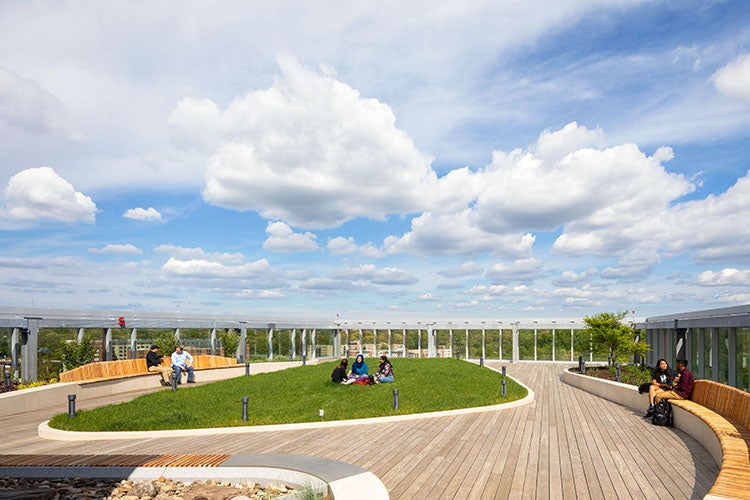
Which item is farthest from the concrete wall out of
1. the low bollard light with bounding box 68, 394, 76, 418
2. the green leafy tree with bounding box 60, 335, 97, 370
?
the green leafy tree with bounding box 60, 335, 97, 370

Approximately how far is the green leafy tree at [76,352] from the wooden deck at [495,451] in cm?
617

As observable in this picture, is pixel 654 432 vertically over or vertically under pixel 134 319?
under

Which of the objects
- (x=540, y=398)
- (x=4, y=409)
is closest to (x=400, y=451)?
(x=540, y=398)

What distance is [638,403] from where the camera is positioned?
50.0 feet

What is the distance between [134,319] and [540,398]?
18.3 metres

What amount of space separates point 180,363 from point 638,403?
653 inches

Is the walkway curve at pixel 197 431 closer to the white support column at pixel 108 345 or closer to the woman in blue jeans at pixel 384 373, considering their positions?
the woman in blue jeans at pixel 384 373

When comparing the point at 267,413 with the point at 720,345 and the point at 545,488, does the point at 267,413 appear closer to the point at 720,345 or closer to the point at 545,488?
the point at 545,488

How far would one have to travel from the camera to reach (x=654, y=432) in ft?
39.9

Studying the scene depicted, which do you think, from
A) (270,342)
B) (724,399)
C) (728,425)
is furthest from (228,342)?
(728,425)

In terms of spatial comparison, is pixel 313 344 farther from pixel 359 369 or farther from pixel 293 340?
pixel 359 369

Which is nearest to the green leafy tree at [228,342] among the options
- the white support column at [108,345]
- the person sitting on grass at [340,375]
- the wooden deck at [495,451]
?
the white support column at [108,345]

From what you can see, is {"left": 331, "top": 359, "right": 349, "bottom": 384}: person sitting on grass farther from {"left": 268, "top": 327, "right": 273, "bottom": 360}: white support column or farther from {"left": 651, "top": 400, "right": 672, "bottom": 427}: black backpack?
{"left": 268, "top": 327, "right": 273, "bottom": 360}: white support column

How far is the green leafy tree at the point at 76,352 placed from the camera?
20.6 meters
